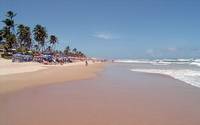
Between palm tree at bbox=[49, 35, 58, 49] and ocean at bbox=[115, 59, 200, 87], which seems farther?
palm tree at bbox=[49, 35, 58, 49]

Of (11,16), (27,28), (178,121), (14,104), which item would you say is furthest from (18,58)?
(178,121)

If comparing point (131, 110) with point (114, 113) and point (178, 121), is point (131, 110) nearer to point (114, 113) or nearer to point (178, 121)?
point (114, 113)

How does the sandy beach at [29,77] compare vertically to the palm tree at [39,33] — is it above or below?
below

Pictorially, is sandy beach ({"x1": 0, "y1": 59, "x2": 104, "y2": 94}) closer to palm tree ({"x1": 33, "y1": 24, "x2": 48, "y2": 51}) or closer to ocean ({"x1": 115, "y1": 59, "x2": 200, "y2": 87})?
ocean ({"x1": 115, "y1": 59, "x2": 200, "y2": 87})

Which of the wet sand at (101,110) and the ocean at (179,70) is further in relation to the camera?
the ocean at (179,70)

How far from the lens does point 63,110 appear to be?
7.88 meters

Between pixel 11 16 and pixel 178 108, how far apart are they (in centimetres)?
5645

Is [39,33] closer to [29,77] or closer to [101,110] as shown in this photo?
[29,77]

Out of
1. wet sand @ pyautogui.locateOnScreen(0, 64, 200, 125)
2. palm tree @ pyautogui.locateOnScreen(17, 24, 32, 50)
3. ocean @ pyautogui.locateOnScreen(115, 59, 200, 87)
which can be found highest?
palm tree @ pyautogui.locateOnScreen(17, 24, 32, 50)

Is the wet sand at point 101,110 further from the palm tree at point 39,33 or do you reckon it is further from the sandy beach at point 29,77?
the palm tree at point 39,33

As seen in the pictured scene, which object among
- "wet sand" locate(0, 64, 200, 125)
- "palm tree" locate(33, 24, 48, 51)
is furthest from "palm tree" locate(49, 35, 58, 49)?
"wet sand" locate(0, 64, 200, 125)

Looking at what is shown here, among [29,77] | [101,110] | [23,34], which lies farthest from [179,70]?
[23,34]

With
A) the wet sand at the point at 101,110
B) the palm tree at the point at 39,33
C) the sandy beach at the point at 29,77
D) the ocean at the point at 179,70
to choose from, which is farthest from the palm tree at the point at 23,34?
the wet sand at the point at 101,110

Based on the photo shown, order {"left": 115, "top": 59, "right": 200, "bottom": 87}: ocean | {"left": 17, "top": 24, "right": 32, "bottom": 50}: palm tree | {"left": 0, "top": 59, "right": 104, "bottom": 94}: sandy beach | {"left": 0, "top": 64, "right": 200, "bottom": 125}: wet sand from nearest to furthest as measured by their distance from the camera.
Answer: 1. {"left": 0, "top": 64, "right": 200, "bottom": 125}: wet sand
2. {"left": 0, "top": 59, "right": 104, "bottom": 94}: sandy beach
3. {"left": 115, "top": 59, "right": 200, "bottom": 87}: ocean
4. {"left": 17, "top": 24, "right": 32, "bottom": 50}: palm tree
